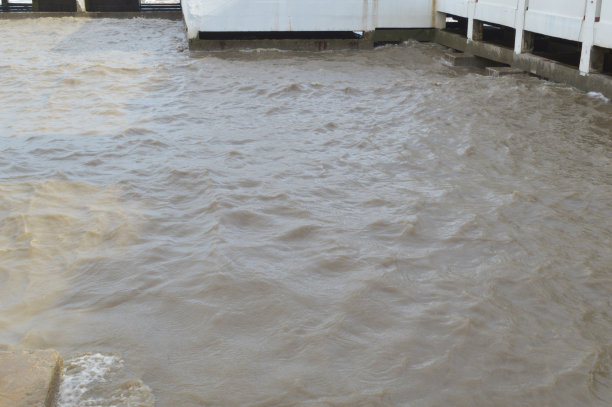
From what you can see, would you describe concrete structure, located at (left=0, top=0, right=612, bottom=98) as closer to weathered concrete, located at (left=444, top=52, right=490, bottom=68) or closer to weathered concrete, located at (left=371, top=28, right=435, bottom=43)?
weathered concrete, located at (left=371, top=28, right=435, bottom=43)

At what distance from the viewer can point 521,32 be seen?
1079cm

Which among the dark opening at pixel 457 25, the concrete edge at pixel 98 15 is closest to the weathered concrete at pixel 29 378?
the dark opening at pixel 457 25

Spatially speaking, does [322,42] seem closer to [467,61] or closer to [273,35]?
[273,35]

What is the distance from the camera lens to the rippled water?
3.44 meters

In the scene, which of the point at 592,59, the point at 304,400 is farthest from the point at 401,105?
the point at 304,400

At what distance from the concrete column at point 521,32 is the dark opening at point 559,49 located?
135 mm

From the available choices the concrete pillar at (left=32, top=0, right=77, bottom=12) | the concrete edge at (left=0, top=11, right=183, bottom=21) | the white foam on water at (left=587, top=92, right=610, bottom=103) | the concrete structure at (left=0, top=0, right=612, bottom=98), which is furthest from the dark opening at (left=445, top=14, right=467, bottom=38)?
the concrete pillar at (left=32, top=0, right=77, bottom=12)

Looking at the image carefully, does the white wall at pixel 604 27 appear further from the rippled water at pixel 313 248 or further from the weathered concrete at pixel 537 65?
the rippled water at pixel 313 248

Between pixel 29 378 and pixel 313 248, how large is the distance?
2.35 metres

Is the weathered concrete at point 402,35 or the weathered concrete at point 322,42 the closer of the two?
the weathered concrete at point 322,42

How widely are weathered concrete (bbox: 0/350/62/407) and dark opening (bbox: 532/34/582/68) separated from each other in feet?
31.0

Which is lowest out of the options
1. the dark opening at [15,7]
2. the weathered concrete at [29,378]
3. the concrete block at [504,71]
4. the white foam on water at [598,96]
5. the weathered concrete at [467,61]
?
the weathered concrete at [467,61]

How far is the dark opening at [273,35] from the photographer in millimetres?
14281

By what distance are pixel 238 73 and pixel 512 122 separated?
526 cm
